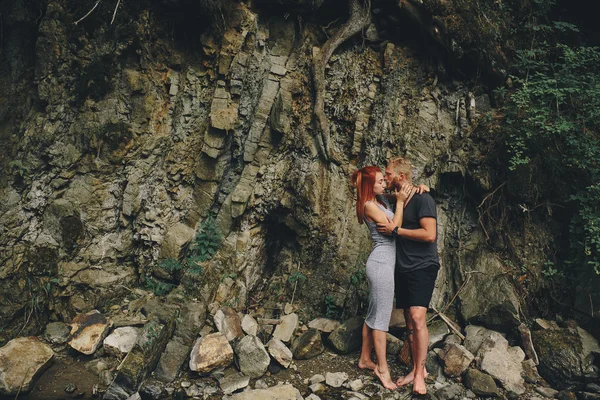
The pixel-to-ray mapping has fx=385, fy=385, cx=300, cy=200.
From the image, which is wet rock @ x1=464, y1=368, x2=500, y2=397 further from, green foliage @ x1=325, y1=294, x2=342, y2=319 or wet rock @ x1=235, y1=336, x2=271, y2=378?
wet rock @ x1=235, y1=336, x2=271, y2=378

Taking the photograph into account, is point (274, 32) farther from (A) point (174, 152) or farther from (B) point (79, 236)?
(B) point (79, 236)

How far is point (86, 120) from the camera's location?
5.50 metres

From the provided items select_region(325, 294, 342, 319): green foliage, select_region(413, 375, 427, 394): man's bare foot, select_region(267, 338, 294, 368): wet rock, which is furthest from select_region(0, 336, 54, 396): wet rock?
select_region(413, 375, 427, 394): man's bare foot

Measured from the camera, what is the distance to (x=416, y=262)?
404 cm

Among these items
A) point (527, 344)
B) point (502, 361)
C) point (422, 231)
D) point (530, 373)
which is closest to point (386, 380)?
point (502, 361)

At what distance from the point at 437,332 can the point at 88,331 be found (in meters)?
4.32

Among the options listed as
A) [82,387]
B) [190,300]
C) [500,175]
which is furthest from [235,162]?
[500,175]

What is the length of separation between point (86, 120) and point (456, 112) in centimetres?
549

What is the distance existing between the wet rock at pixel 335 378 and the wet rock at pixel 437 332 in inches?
46.8

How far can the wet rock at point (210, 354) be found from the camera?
4203mm

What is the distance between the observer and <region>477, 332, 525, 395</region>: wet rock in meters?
4.22

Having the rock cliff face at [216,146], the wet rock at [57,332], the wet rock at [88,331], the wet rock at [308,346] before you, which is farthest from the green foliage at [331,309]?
the wet rock at [57,332]

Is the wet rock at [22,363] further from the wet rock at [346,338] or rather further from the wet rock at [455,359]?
the wet rock at [455,359]

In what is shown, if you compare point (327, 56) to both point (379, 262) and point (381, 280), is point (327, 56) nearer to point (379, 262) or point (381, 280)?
point (379, 262)
